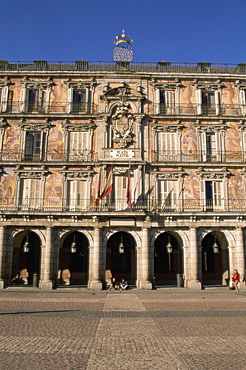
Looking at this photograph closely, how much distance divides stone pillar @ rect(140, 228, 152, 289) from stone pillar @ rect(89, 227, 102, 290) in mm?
3652

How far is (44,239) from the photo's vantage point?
3180 cm

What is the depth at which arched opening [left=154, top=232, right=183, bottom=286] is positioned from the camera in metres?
35.7

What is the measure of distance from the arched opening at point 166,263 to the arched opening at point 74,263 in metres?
6.98

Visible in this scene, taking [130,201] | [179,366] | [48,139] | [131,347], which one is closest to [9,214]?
[48,139]

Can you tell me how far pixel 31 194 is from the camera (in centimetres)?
3284

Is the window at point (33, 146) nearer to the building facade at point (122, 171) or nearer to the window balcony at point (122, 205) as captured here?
the building facade at point (122, 171)

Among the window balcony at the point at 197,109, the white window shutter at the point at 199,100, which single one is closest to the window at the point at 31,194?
the window balcony at the point at 197,109

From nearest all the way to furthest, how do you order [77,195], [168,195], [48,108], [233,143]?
[77,195]
[168,195]
[233,143]
[48,108]

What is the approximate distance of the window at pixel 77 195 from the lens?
32.5 meters

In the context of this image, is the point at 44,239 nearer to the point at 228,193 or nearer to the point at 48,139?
the point at 48,139

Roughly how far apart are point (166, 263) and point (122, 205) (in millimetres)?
8412

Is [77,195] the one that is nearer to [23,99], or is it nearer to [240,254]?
[23,99]

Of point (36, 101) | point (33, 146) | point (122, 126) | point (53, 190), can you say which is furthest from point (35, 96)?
point (53, 190)

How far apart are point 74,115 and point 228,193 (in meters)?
15.8
